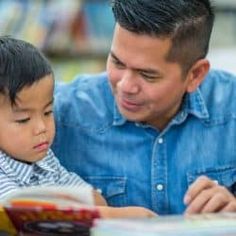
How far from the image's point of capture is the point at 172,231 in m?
1.08

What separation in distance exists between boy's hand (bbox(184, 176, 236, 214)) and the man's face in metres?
0.24

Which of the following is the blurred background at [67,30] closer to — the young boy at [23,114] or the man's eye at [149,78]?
the man's eye at [149,78]

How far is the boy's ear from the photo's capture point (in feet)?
5.69

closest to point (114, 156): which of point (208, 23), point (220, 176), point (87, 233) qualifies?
point (220, 176)

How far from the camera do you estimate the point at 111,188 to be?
68.2 inches

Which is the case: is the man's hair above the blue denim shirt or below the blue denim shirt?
above

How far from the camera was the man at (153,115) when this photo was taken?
163cm

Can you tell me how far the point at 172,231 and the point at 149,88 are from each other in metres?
0.60

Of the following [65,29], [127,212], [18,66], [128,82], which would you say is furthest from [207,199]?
[65,29]

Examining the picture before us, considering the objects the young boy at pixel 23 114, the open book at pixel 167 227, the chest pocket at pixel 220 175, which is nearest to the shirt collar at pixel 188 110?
the chest pocket at pixel 220 175

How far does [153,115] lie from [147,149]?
89mm

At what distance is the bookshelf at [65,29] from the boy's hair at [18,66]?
8.61 ft

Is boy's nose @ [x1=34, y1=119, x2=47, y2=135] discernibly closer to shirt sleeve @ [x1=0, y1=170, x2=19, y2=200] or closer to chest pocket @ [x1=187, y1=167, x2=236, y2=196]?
shirt sleeve @ [x1=0, y1=170, x2=19, y2=200]

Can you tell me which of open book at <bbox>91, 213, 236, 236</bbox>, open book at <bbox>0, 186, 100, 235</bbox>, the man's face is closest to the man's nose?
the man's face
